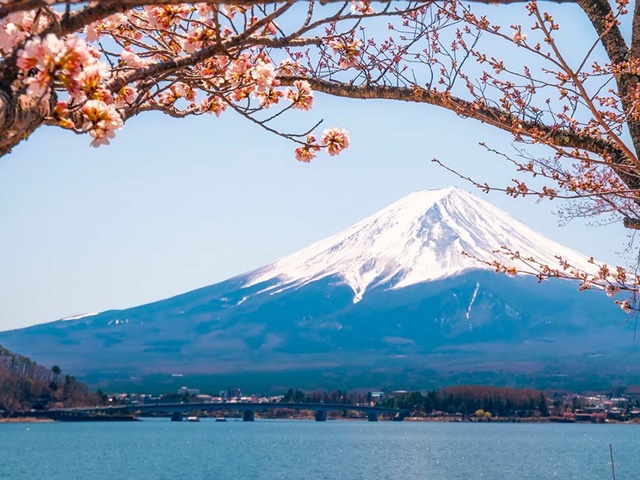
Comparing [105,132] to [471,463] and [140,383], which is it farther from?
[140,383]

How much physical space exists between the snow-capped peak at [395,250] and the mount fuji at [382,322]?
0.26 meters

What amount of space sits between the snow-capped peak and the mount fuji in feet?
0.87

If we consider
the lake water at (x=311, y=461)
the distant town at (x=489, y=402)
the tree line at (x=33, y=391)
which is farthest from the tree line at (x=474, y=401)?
the tree line at (x=33, y=391)

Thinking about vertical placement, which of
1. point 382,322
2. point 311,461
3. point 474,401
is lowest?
point 311,461

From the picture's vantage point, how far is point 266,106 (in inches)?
162

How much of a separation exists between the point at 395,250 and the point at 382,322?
1558cm

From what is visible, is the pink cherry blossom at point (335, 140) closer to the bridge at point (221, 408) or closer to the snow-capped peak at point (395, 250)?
the bridge at point (221, 408)

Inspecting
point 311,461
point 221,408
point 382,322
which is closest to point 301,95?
point 311,461

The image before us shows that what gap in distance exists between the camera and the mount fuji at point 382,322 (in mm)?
142875

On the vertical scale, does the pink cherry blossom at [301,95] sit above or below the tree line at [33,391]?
below

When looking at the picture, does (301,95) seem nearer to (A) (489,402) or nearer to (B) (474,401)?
(A) (489,402)

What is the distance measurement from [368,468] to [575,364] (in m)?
98.2

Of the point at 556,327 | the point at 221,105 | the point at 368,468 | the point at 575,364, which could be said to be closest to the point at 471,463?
the point at 368,468

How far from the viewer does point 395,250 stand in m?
179
